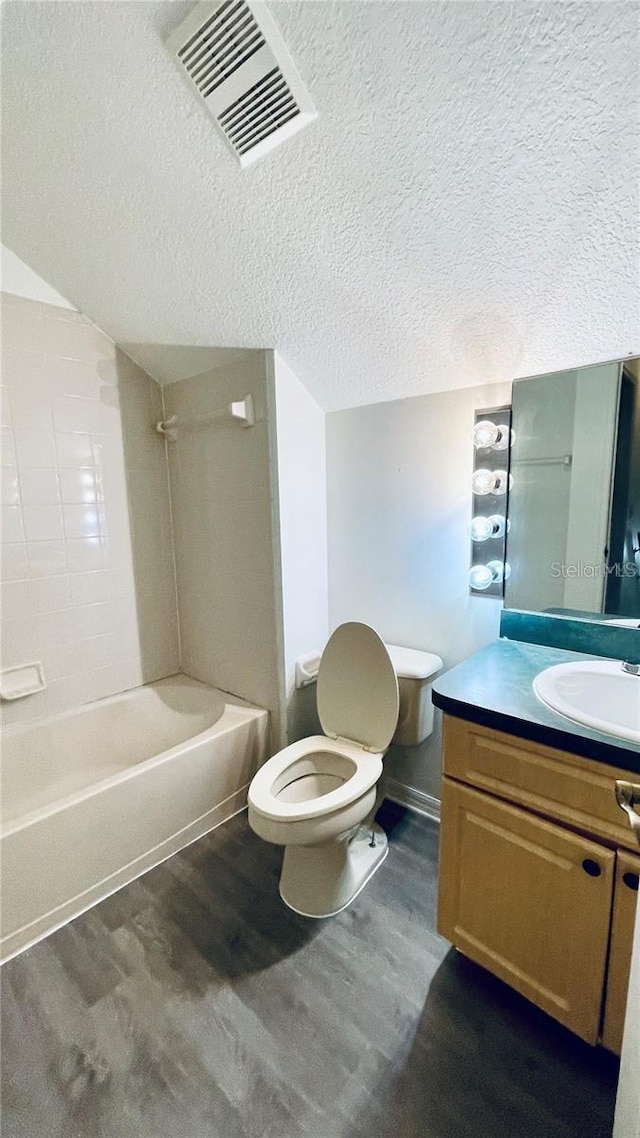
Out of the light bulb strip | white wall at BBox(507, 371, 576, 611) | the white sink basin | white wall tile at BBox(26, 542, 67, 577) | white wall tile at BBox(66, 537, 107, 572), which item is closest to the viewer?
the white sink basin

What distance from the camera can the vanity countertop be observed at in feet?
2.82

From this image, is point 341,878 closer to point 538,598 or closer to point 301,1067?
point 301,1067

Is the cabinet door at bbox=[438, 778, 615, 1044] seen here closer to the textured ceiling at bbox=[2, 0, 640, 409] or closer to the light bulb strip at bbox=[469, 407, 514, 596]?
the light bulb strip at bbox=[469, 407, 514, 596]

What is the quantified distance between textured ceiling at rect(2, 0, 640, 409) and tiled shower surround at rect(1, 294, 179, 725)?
41 centimetres

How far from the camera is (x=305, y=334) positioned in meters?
1.57

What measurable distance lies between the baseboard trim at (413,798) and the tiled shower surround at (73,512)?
4.68ft

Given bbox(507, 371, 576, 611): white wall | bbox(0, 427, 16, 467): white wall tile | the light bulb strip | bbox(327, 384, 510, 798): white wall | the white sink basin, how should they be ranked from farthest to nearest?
bbox(0, 427, 16, 467): white wall tile
bbox(327, 384, 510, 798): white wall
the light bulb strip
bbox(507, 371, 576, 611): white wall
the white sink basin

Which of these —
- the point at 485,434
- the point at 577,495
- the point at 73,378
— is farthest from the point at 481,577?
the point at 73,378

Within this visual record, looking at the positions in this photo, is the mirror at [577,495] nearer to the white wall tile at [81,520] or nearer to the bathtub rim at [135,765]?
the bathtub rim at [135,765]

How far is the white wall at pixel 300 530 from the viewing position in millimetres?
1789

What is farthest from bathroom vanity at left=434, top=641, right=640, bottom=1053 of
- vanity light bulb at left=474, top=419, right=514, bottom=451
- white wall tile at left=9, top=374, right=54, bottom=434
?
white wall tile at left=9, top=374, right=54, bottom=434

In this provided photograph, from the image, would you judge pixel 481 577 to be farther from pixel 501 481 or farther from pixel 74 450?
pixel 74 450

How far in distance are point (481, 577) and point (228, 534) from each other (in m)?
1.15

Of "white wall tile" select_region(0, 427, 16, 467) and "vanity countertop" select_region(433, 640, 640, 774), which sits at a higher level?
"white wall tile" select_region(0, 427, 16, 467)
